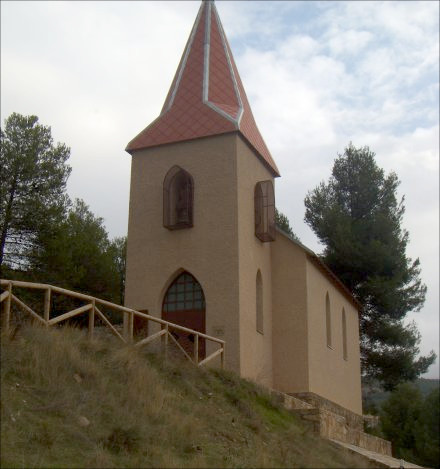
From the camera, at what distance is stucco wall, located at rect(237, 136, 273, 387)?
18.3m

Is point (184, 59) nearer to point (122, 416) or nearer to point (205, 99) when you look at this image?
point (205, 99)

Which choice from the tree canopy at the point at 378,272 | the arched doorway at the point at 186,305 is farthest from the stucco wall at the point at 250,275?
the tree canopy at the point at 378,272

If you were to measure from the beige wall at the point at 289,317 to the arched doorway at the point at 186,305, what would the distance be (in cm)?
238

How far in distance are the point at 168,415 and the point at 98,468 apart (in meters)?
2.40

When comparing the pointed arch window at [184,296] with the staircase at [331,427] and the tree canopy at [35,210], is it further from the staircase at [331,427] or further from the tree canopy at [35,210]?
the tree canopy at [35,210]

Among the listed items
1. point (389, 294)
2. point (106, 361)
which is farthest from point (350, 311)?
point (106, 361)

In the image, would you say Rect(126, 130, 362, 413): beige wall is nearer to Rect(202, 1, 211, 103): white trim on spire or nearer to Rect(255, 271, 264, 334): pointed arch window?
Rect(255, 271, 264, 334): pointed arch window

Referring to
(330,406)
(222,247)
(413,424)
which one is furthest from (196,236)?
(413,424)

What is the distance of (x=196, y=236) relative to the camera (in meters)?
19.3

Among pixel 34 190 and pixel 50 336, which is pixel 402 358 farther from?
pixel 50 336

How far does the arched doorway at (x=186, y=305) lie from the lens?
18828mm

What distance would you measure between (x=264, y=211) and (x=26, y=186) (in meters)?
8.35

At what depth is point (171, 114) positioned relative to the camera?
20812 mm

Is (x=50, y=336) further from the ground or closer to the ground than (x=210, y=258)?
closer to the ground
